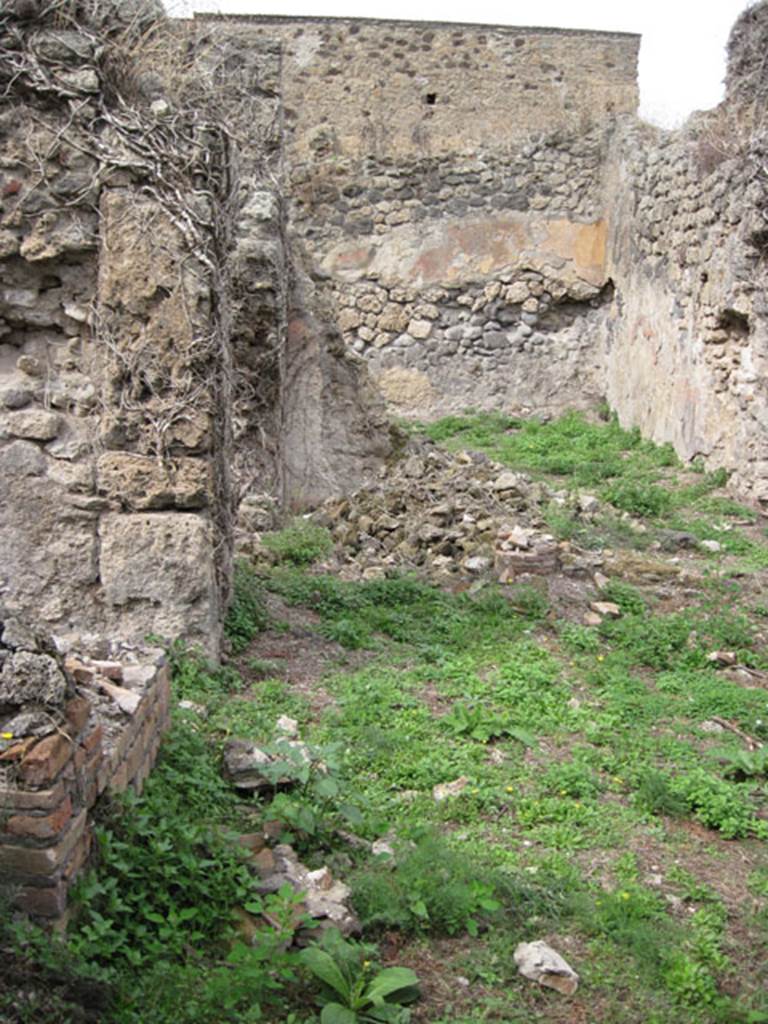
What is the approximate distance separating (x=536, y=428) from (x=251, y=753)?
9.64 metres

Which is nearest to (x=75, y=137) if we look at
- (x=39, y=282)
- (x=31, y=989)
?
→ (x=39, y=282)

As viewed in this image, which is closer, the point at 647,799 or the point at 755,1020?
the point at 755,1020

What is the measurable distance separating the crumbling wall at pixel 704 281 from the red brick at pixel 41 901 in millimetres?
7637

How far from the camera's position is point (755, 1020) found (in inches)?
109

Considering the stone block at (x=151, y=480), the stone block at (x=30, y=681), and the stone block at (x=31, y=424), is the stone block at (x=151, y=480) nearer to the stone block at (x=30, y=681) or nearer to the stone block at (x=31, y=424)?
the stone block at (x=31, y=424)

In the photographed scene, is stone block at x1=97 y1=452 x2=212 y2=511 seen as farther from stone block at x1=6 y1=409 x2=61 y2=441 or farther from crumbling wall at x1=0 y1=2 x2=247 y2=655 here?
stone block at x1=6 y1=409 x2=61 y2=441

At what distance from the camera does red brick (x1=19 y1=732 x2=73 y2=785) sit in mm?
2619

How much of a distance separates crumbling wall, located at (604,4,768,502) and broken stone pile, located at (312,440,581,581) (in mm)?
1890

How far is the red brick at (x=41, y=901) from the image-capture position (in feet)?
8.40

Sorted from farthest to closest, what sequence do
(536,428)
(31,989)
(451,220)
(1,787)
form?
(451,220), (536,428), (1,787), (31,989)

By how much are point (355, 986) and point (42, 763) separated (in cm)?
98

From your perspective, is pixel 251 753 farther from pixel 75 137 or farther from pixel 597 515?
pixel 597 515

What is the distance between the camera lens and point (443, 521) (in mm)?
7738

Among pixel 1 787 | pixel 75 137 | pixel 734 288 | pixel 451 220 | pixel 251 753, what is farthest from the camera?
pixel 451 220
